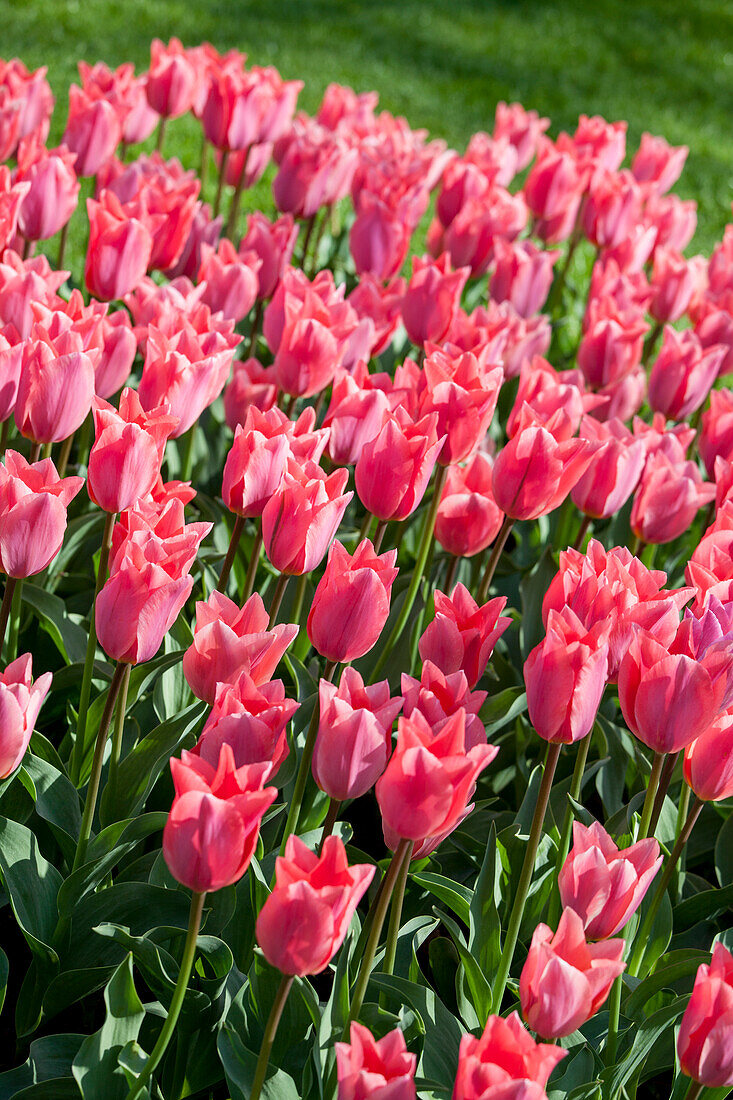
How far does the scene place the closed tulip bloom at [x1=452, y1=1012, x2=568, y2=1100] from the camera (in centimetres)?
93

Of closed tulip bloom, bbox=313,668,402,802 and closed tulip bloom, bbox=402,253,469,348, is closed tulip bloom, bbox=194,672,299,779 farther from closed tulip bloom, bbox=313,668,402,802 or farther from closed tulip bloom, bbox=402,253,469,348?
closed tulip bloom, bbox=402,253,469,348

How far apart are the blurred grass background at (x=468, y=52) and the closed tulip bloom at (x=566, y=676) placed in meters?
4.63

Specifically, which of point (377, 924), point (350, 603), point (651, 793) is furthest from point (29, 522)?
point (651, 793)

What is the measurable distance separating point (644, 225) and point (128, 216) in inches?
65.1

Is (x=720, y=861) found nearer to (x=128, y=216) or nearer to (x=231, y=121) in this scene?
(x=128, y=216)

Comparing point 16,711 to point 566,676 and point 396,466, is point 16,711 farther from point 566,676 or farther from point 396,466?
point 396,466

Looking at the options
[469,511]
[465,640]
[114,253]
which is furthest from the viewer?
[114,253]

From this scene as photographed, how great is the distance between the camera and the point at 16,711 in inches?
44.7

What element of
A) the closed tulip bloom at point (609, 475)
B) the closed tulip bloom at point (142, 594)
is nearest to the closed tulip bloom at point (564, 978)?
the closed tulip bloom at point (142, 594)

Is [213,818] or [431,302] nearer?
[213,818]

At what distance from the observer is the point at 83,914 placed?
146 centimetres

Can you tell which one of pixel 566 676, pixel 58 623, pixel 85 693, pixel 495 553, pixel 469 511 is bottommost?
pixel 58 623

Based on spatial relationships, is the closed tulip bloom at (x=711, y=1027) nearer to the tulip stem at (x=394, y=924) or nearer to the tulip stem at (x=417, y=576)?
the tulip stem at (x=394, y=924)

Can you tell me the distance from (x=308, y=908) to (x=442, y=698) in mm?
344
